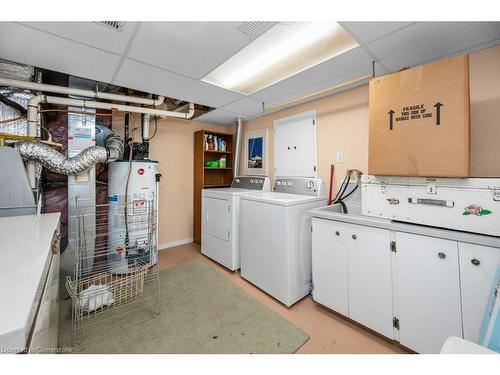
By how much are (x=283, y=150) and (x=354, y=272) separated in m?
1.88

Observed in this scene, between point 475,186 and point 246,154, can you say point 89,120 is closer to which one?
point 246,154

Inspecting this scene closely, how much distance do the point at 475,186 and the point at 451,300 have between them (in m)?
0.70

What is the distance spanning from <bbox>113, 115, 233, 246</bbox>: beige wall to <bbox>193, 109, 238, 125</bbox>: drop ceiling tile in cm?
25

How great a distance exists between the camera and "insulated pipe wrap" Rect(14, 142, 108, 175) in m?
2.06

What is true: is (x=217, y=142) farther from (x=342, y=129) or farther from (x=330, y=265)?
(x=330, y=265)

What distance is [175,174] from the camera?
11.9 ft

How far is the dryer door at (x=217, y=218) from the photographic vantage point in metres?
2.74

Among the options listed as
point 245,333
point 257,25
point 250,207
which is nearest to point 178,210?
point 250,207

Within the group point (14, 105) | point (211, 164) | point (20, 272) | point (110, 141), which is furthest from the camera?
point (211, 164)

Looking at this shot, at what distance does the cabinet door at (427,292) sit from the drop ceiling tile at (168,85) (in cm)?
226

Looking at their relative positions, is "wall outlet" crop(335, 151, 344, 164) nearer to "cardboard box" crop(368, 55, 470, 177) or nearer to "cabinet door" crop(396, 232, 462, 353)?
"cardboard box" crop(368, 55, 470, 177)

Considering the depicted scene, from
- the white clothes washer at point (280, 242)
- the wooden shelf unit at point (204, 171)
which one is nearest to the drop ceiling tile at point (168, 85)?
the wooden shelf unit at point (204, 171)

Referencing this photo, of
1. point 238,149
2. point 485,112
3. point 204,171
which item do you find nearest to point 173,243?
point 204,171

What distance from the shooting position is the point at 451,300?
4.16 feet
